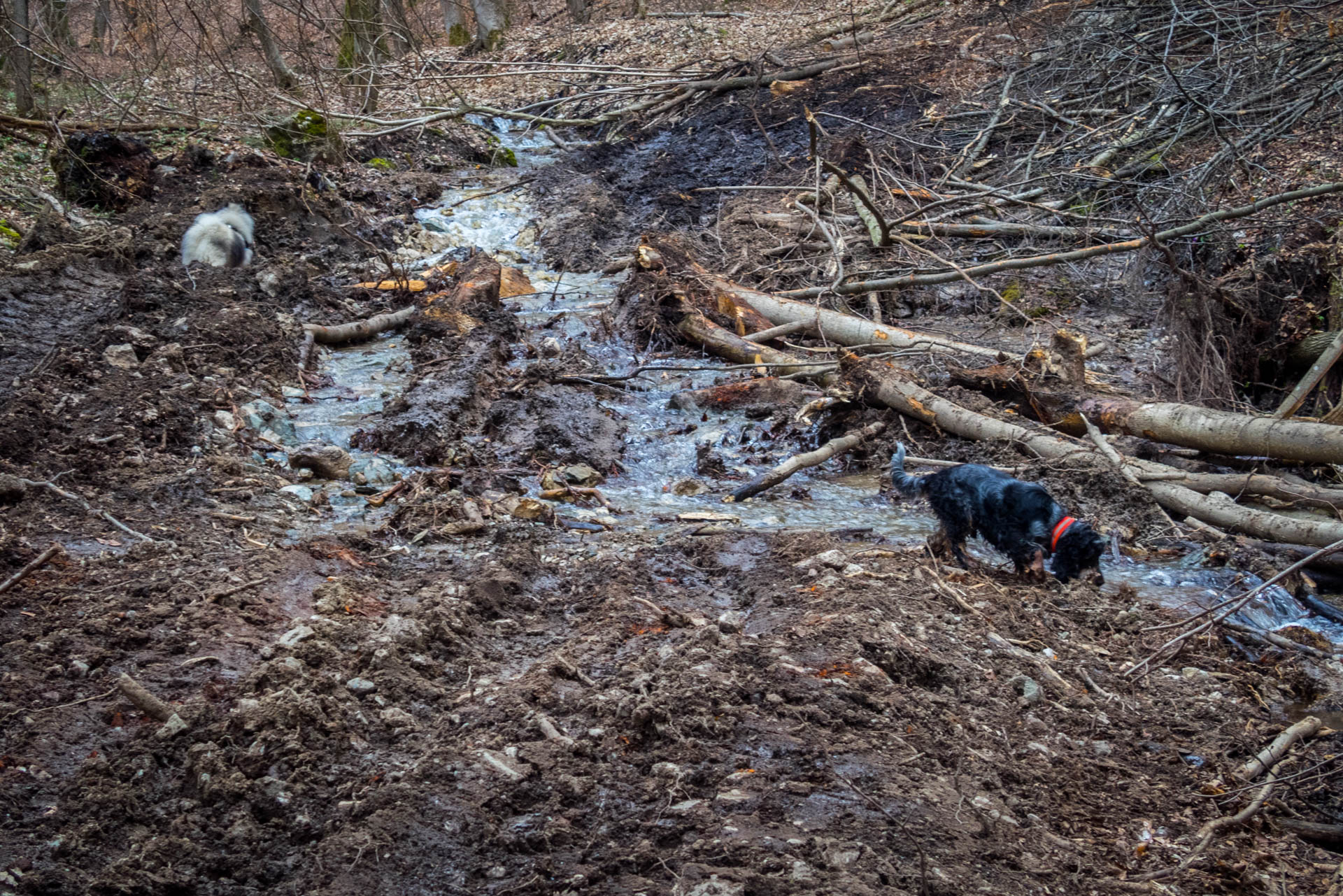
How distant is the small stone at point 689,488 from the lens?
6008 mm

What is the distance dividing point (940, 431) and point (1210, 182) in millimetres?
3584

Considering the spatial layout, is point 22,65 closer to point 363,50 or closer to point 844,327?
point 363,50

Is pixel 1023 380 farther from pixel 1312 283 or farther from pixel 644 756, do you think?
pixel 644 756

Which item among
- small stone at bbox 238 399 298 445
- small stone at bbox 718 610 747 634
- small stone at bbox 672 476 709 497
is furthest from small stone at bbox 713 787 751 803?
small stone at bbox 238 399 298 445

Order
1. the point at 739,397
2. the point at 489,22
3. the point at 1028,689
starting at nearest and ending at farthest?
the point at 1028,689 < the point at 739,397 < the point at 489,22

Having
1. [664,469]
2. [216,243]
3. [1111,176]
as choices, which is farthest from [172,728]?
[1111,176]

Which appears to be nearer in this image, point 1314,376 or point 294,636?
point 294,636

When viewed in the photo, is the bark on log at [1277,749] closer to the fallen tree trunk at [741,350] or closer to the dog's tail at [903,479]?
the dog's tail at [903,479]

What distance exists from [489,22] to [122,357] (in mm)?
17500

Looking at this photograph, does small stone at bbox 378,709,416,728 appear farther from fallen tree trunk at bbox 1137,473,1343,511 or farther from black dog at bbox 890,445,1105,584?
fallen tree trunk at bbox 1137,473,1343,511

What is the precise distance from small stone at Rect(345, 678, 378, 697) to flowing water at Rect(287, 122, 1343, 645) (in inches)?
79.4

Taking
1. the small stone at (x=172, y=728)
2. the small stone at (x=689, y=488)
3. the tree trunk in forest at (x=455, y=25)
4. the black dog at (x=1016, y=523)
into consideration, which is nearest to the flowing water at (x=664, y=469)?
the small stone at (x=689, y=488)

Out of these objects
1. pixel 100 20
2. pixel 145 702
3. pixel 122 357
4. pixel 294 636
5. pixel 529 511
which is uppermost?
pixel 100 20

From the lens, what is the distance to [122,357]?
20.8 ft
